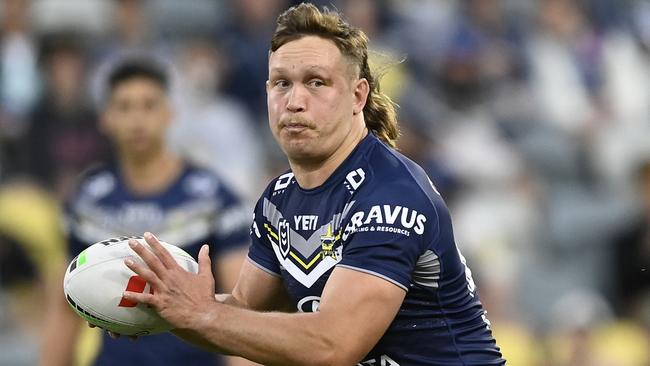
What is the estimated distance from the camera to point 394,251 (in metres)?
3.99

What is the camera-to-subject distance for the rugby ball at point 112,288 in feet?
13.6

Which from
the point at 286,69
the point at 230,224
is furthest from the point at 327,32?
the point at 230,224

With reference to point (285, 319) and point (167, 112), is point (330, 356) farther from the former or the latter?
point (167, 112)

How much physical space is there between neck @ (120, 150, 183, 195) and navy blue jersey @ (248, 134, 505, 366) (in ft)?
6.63

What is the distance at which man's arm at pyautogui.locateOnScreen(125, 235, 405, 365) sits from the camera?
12.8 ft

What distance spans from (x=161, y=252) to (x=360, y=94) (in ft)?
3.12

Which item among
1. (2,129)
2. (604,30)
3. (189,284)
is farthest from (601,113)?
(189,284)

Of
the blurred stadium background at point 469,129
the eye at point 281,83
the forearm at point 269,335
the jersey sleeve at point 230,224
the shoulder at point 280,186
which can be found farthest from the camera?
the blurred stadium background at point 469,129

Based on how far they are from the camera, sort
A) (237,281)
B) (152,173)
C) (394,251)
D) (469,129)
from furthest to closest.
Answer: (469,129) → (152,173) → (237,281) → (394,251)

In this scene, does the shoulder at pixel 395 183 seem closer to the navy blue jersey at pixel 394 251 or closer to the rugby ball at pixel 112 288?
the navy blue jersey at pixel 394 251

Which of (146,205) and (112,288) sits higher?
(146,205)

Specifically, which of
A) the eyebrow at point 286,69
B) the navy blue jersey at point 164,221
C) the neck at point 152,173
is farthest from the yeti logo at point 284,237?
the neck at point 152,173

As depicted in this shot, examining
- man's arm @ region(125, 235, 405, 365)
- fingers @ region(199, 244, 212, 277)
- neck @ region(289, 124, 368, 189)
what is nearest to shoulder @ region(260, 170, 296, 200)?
neck @ region(289, 124, 368, 189)

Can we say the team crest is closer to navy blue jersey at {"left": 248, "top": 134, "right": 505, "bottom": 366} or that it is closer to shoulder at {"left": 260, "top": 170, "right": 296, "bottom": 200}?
navy blue jersey at {"left": 248, "top": 134, "right": 505, "bottom": 366}
